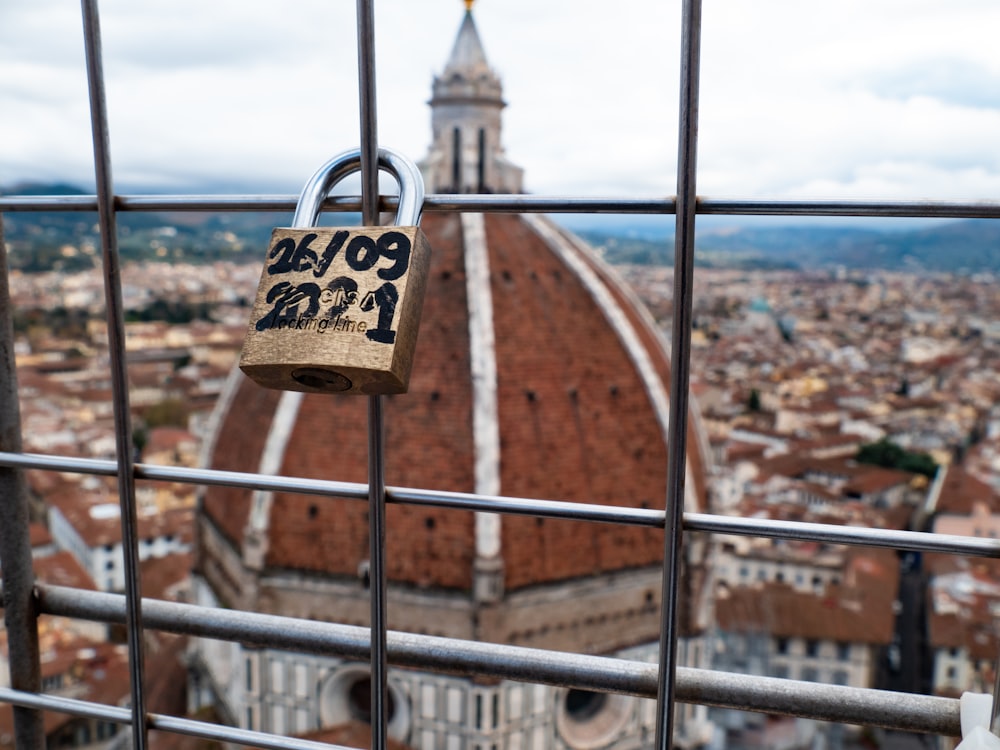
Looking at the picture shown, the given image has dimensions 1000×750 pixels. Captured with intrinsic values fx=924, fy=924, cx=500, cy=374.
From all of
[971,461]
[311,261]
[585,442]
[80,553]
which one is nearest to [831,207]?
[311,261]

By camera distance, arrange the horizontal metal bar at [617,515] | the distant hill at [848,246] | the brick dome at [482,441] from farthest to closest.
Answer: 1. the distant hill at [848,246]
2. the brick dome at [482,441]
3. the horizontal metal bar at [617,515]

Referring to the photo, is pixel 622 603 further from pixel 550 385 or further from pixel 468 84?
pixel 468 84

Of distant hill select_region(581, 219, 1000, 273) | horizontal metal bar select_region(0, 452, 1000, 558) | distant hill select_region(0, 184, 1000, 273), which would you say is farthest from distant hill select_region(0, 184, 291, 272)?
horizontal metal bar select_region(0, 452, 1000, 558)

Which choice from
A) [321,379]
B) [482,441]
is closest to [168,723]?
[321,379]

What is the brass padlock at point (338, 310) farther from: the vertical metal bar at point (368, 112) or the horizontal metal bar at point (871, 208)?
the horizontal metal bar at point (871, 208)

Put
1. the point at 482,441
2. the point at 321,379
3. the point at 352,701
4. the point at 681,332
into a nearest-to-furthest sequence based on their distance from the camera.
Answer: the point at 321,379 < the point at 681,332 < the point at 352,701 < the point at 482,441

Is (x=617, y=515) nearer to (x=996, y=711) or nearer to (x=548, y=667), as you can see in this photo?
(x=548, y=667)

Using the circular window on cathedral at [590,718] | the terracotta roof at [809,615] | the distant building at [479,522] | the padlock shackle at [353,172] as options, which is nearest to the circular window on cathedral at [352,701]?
the distant building at [479,522]

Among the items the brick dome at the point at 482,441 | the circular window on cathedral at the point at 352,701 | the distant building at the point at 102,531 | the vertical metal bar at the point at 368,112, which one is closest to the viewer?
the vertical metal bar at the point at 368,112
